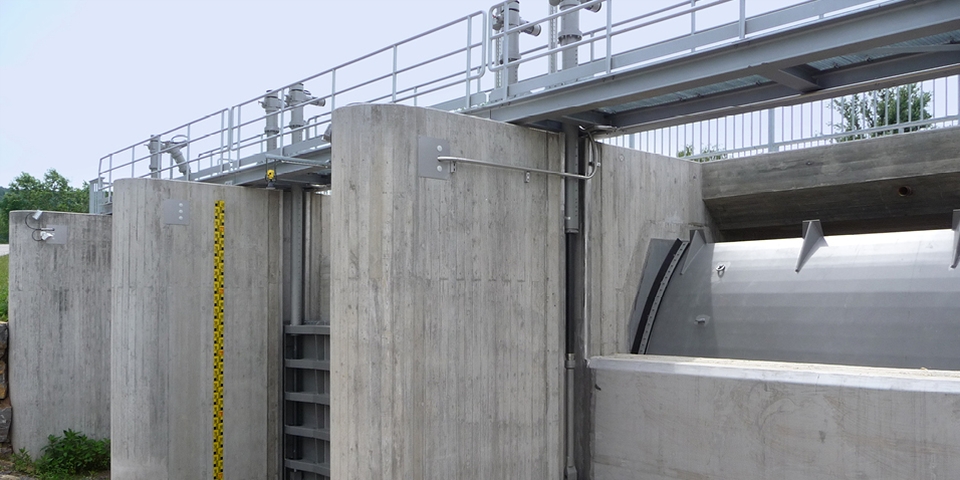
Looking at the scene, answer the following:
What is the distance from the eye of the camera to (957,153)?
1118 cm

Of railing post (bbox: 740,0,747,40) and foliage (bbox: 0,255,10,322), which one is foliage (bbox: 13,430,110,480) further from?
railing post (bbox: 740,0,747,40)

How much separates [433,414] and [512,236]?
2.16 metres

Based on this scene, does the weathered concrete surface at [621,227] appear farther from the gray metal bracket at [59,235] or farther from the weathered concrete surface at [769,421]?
the gray metal bracket at [59,235]

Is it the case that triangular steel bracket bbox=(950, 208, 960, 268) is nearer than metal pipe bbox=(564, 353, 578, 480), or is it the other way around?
triangular steel bracket bbox=(950, 208, 960, 268)

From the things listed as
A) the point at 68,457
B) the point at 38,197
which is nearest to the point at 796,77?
the point at 68,457

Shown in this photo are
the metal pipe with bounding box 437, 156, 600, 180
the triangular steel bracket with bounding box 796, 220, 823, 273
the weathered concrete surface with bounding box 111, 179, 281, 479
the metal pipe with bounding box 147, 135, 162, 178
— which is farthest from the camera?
the metal pipe with bounding box 147, 135, 162, 178

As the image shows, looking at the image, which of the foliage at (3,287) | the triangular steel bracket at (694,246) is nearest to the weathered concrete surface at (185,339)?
the triangular steel bracket at (694,246)

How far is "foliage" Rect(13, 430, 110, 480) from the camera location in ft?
53.1

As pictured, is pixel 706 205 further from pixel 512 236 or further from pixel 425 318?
pixel 425 318

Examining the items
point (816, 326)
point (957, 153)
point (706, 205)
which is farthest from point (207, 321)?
point (957, 153)

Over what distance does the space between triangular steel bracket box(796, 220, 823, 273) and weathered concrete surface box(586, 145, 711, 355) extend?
6.25 feet

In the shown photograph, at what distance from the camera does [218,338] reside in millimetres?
13898

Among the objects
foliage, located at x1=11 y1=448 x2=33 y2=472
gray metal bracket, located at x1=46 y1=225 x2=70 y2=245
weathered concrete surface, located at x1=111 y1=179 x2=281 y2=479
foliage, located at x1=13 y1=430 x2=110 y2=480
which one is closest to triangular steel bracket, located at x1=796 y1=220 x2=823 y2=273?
weathered concrete surface, located at x1=111 y1=179 x2=281 y2=479

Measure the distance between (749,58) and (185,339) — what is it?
30.9ft
